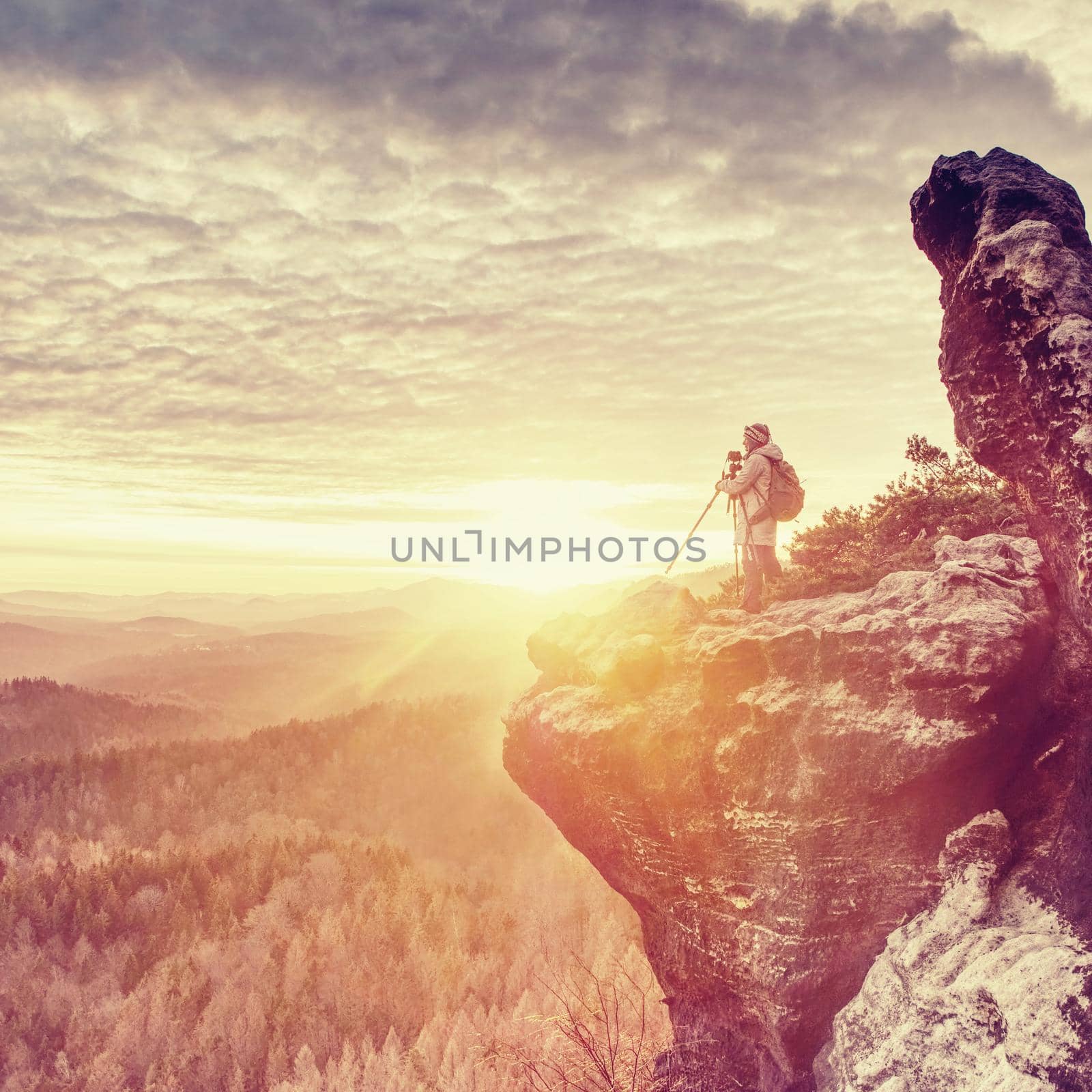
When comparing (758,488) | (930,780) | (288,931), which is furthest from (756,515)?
(288,931)

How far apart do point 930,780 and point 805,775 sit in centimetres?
122

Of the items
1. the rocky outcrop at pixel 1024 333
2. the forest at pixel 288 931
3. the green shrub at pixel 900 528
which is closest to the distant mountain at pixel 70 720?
the forest at pixel 288 931

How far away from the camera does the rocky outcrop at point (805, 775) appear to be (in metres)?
6.92

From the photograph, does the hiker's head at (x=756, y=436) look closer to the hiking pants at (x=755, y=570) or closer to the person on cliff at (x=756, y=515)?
the person on cliff at (x=756, y=515)

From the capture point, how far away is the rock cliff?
19.3 ft

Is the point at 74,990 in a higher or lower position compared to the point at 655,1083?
lower

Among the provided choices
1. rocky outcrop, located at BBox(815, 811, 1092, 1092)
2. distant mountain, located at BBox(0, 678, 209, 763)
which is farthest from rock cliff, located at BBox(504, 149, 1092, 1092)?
distant mountain, located at BBox(0, 678, 209, 763)

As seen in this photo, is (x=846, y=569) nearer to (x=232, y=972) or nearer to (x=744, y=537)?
(x=744, y=537)

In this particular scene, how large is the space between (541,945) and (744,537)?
1535 centimetres

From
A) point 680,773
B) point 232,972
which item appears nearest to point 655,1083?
point 680,773

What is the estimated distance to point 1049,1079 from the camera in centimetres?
482

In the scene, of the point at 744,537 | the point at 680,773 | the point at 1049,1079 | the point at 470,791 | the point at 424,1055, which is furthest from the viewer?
the point at 470,791

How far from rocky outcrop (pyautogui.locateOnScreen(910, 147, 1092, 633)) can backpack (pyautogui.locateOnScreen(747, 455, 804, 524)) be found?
111 inches

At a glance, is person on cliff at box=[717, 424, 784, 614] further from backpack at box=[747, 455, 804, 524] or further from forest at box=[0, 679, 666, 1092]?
forest at box=[0, 679, 666, 1092]
